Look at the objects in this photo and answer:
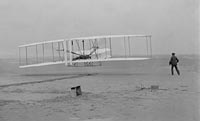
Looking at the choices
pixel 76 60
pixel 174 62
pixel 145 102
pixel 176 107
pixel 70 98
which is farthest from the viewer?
pixel 76 60

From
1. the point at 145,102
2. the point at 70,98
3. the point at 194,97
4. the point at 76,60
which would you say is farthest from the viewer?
the point at 76,60

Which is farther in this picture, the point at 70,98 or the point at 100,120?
the point at 70,98

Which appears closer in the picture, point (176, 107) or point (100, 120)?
point (100, 120)

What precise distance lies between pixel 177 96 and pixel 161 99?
32.7 inches

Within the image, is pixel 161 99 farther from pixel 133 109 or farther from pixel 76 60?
pixel 76 60

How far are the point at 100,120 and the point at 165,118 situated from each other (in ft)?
4.56

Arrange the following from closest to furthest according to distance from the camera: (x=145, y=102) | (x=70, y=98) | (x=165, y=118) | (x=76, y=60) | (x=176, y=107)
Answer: (x=165, y=118)
(x=176, y=107)
(x=145, y=102)
(x=70, y=98)
(x=76, y=60)

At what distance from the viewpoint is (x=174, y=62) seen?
1975 cm

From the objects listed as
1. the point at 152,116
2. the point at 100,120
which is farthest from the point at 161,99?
the point at 100,120

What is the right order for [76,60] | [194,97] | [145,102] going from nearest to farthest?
1. [145,102]
2. [194,97]
3. [76,60]

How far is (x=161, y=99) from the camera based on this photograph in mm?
9289

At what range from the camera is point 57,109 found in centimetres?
827

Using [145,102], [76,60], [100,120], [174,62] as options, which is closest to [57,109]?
[100,120]

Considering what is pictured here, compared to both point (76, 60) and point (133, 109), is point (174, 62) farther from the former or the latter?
point (133, 109)
